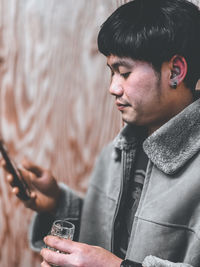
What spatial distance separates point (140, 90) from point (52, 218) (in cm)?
63

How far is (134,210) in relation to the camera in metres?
1.11

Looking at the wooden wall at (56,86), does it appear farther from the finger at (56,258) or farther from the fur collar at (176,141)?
the finger at (56,258)

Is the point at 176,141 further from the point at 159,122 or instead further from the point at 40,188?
the point at 40,188

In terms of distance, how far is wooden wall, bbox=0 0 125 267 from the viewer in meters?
1.46

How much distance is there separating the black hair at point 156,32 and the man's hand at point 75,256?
522 millimetres

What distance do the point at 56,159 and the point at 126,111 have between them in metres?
0.62

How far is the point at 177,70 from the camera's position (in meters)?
1.02

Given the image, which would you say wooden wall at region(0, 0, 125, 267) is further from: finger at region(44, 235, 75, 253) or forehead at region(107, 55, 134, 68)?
finger at region(44, 235, 75, 253)

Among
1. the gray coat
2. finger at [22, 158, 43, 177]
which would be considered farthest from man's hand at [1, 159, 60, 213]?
→ the gray coat

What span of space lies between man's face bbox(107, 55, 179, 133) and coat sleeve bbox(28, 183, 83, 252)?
1.51 ft

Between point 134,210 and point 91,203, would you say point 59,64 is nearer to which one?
point 91,203

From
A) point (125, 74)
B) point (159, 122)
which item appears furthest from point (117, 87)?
point (159, 122)

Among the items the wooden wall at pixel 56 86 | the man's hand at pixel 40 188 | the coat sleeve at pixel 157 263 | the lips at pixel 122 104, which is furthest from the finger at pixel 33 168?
the coat sleeve at pixel 157 263

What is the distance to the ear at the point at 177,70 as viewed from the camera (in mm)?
1008
